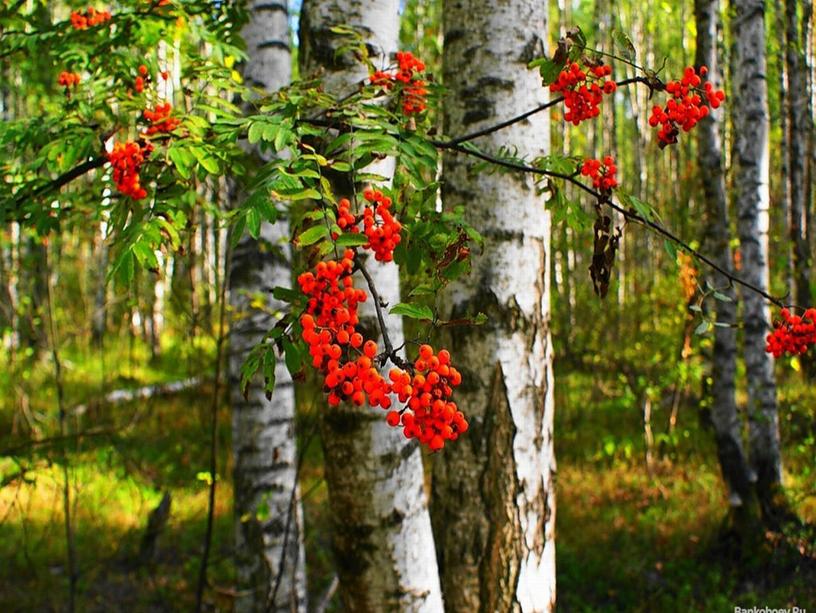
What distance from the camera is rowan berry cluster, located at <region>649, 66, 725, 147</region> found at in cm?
159

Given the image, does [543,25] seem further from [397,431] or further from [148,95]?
[397,431]

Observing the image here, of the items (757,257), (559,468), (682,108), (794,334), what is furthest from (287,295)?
(559,468)

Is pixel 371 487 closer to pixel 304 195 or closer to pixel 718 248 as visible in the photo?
pixel 304 195

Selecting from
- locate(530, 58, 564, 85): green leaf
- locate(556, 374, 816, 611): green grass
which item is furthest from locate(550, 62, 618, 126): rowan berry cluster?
locate(556, 374, 816, 611): green grass

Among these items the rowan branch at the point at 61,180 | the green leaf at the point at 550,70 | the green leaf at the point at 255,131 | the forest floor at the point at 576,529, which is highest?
the green leaf at the point at 550,70

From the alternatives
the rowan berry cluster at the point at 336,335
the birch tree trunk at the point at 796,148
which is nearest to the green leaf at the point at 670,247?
the rowan berry cluster at the point at 336,335

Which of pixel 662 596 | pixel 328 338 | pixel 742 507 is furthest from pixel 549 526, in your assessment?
pixel 742 507

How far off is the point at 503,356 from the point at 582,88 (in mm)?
1011

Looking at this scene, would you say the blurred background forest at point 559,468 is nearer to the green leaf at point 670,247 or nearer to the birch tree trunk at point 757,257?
the birch tree trunk at point 757,257

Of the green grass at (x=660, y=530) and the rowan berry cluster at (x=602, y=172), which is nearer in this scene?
the rowan berry cluster at (x=602, y=172)

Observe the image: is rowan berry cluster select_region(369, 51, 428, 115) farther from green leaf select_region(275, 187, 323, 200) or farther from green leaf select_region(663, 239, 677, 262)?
green leaf select_region(663, 239, 677, 262)

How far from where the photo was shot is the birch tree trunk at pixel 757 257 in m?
5.26

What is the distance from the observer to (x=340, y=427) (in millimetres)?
2025

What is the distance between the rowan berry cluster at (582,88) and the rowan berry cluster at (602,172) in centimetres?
12
